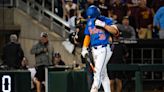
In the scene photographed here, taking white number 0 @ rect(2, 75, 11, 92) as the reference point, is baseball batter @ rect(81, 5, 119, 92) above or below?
above

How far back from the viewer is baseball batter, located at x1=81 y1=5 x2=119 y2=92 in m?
12.1

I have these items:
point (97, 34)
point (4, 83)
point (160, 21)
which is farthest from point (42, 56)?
point (4, 83)

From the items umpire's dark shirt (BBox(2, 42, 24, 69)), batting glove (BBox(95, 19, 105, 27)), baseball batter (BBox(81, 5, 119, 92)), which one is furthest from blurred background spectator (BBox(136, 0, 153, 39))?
batting glove (BBox(95, 19, 105, 27))

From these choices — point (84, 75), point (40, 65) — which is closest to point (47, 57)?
point (40, 65)

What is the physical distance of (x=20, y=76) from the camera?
38.1 feet

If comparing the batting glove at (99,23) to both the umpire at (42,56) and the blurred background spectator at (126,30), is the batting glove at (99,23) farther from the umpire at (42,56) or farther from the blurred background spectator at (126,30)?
the blurred background spectator at (126,30)

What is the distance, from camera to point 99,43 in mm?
12266

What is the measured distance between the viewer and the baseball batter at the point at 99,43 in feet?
39.6

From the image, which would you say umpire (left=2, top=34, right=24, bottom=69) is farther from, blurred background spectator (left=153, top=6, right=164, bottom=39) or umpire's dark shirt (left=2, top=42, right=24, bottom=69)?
blurred background spectator (left=153, top=6, right=164, bottom=39)

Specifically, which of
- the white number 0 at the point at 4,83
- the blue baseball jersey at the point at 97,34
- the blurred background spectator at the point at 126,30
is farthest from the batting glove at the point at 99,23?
the blurred background spectator at the point at 126,30

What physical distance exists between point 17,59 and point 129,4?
14.0ft

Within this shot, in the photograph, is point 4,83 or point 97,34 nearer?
point 4,83

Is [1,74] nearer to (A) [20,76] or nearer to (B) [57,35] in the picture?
(A) [20,76]

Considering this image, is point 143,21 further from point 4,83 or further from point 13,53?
point 4,83
